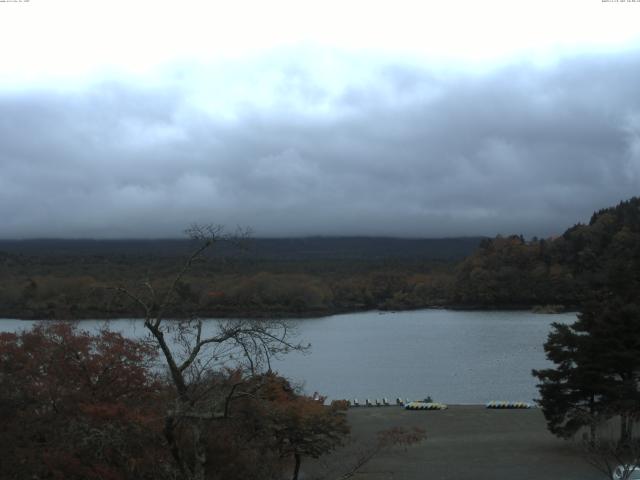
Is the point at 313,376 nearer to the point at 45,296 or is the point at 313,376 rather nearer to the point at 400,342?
the point at 400,342

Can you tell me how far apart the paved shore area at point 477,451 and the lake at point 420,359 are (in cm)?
638

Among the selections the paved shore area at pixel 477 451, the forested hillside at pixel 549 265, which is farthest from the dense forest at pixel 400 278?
the paved shore area at pixel 477 451

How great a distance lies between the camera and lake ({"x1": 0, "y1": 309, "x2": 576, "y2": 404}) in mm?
47750

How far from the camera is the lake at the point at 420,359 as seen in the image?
47.8 meters

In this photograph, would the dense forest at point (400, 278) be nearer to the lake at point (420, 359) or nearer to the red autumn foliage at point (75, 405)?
the lake at point (420, 359)

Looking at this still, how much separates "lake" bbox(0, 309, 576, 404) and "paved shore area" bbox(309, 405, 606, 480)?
6.38 metres

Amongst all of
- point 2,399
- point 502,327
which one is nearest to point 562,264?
point 502,327

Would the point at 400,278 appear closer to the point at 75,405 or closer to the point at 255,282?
the point at 255,282

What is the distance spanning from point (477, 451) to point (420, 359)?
3844cm

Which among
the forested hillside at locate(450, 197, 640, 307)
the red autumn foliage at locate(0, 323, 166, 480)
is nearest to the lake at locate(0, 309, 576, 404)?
the red autumn foliage at locate(0, 323, 166, 480)

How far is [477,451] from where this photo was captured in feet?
86.9

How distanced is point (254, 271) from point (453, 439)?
363 feet

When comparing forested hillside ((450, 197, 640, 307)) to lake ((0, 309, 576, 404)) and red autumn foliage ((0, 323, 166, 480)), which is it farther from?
red autumn foliage ((0, 323, 166, 480))

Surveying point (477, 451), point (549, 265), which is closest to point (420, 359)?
point (477, 451)
